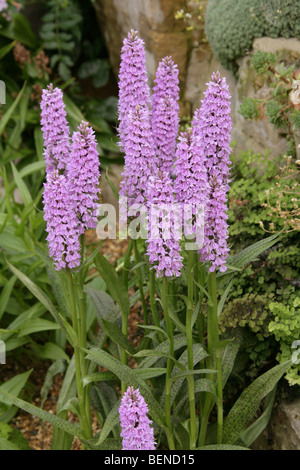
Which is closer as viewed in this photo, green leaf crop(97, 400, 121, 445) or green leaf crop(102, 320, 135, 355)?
green leaf crop(97, 400, 121, 445)

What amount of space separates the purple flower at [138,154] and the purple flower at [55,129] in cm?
21

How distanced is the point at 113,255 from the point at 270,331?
1.93m

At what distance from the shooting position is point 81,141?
1.93 m

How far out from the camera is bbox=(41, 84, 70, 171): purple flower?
2057mm

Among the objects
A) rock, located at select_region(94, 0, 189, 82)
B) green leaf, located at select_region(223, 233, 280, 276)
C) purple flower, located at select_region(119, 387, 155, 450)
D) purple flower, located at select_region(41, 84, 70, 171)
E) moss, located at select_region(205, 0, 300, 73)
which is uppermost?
rock, located at select_region(94, 0, 189, 82)

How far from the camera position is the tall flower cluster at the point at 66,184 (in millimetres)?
1952

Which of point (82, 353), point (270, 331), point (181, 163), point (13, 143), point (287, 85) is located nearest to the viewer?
point (181, 163)

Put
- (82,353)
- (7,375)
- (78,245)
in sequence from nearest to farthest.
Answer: (78,245) → (82,353) → (7,375)

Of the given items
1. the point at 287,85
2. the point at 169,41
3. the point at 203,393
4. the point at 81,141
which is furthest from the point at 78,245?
the point at 169,41

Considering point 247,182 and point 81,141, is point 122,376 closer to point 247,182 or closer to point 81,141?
point 81,141

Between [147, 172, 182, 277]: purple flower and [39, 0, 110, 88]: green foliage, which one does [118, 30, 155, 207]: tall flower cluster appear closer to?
[147, 172, 182, 277]: purple flower

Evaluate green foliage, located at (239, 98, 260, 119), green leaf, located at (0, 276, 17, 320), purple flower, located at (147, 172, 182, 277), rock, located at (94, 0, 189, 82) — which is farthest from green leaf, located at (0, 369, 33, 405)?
rock, located at (94, 0, 189, 82)

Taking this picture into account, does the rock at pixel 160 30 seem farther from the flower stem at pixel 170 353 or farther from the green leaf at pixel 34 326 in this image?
the flower stem at pixel 170 353

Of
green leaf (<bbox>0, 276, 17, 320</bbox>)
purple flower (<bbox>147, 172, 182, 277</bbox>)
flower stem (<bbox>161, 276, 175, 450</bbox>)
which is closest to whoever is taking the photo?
purple flower (<bbox>147, 172, 182, 277</bbox>)
